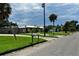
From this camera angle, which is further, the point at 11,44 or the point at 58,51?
the point at 11,44

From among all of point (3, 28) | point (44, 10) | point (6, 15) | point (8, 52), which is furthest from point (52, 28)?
point (8, 52)

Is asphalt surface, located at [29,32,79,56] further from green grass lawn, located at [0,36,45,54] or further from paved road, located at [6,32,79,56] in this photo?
green grass lawn, located at [0,36,45,54]

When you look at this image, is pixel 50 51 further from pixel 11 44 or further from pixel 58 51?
pixel 11 44

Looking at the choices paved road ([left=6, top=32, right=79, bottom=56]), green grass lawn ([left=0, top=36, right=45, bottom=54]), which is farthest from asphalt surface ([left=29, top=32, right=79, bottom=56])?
green grass lawn ([left=0, top=36, right=45, bottom=54])

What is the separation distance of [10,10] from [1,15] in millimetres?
1447

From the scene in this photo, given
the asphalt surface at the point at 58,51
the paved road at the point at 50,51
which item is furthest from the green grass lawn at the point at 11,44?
the asphalt surface at the point at 58,51

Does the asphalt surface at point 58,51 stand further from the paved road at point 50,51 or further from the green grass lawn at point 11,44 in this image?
the green grass lawn at point 11,44

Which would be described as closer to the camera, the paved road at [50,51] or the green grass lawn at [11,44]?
the paved road at [50,51]

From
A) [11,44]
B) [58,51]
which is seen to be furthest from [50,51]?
[11,44]

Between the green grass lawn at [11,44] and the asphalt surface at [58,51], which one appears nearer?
the asphalt surface at [58,51]

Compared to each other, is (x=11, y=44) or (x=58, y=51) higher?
(x=58, y=51)

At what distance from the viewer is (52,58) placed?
46.5ft

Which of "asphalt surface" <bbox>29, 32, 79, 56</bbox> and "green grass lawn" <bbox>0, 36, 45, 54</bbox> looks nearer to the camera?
"asphalt surface" <bbox>29, 32, 79, 56</bbox>

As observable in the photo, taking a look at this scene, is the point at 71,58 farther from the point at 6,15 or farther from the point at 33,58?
the point at 6,15
